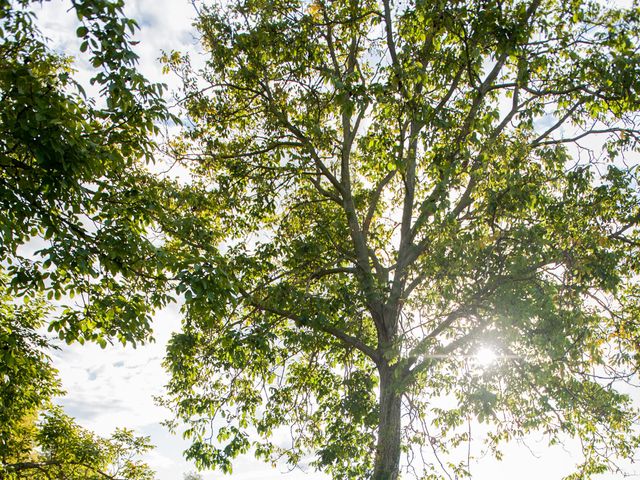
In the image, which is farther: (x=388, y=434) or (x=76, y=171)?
(x=388, y=434)

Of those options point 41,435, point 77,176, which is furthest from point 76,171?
point 41,435

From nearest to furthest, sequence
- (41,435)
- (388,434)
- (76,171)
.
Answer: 1. (76,171)
2. (388,434)
3. (41,435)

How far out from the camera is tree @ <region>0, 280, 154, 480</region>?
431 inches

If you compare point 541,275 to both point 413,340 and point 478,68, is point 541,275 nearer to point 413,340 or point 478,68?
point 413,340

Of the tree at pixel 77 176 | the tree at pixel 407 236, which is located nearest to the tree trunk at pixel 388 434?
the tree at pixel 407 236

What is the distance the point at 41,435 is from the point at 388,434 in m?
8.56

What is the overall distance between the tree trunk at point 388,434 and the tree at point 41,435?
22.2 feet

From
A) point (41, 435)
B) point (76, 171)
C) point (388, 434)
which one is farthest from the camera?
point (41, 435)

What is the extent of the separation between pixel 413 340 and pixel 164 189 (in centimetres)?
514

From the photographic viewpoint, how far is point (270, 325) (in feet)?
31.4

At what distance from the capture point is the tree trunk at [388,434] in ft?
29.5

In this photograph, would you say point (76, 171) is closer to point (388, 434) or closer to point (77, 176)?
point (77, 176)

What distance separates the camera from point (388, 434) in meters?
9.16

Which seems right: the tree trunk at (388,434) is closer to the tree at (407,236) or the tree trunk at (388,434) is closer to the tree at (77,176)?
the tree at (407,236)
